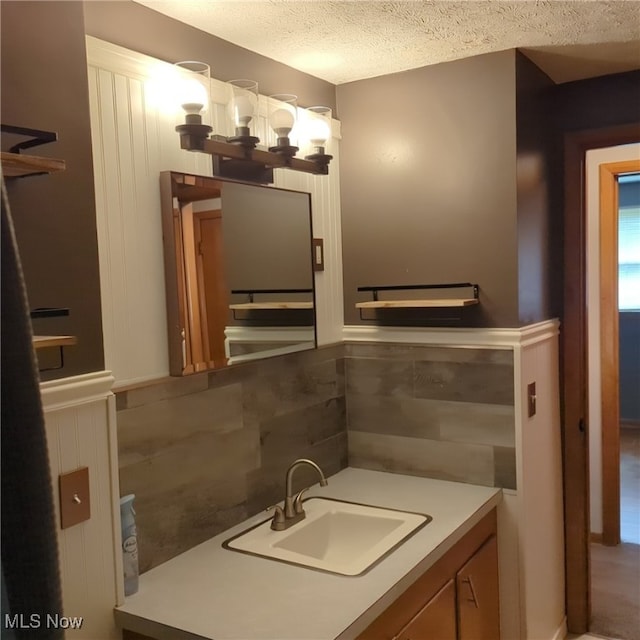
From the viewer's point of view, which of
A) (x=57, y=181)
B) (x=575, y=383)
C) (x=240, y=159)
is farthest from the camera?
(x=575, y=383)

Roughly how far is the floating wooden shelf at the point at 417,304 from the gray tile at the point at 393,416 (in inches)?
14.4

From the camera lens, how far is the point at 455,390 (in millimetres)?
2367

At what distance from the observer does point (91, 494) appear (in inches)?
57.2

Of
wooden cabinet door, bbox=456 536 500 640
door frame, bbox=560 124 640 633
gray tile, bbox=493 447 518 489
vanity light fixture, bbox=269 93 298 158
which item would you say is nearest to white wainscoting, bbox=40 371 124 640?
vanity light fixture, bbox=269 93 298 158

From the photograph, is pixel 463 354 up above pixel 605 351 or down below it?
above

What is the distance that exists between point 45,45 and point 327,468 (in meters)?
1.69

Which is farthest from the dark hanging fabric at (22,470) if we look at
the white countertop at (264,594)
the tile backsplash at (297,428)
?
the tile backsplash at (297,428)

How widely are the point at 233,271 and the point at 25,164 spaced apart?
2.92 ft

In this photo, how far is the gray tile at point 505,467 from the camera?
229 centimetres

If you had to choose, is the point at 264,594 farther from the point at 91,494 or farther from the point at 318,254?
the point at 318,254

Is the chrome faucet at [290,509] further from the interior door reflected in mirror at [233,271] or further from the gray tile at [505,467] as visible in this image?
the gray tile at [505,467]

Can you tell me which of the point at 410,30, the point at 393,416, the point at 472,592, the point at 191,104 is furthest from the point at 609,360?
the point at 191,104

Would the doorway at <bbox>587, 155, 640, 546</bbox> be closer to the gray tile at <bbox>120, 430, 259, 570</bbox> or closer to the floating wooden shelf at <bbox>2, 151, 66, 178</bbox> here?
the gray tile at <bbox>120, 430, 259, 570</bbox>

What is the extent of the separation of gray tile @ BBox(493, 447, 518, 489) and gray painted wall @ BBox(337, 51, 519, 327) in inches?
17.2
